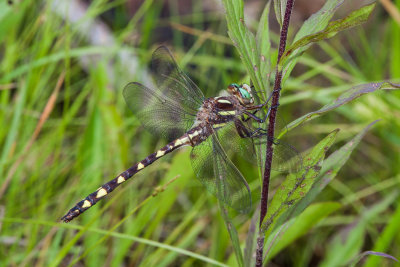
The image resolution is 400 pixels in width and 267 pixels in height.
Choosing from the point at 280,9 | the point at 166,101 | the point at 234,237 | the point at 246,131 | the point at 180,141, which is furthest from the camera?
the point at 166,101

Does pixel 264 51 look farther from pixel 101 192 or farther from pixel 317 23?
pixel 101 192

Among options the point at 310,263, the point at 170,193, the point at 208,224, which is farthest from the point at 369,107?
the point at 170,193

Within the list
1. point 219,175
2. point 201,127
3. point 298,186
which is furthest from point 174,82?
point 298,186

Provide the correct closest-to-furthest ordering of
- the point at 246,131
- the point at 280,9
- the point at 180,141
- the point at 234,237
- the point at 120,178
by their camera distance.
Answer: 1. the point at 280,9
2. the point at 234,237
3. the point at 246,131
4. the point at 120,178
5. the point at 180,141

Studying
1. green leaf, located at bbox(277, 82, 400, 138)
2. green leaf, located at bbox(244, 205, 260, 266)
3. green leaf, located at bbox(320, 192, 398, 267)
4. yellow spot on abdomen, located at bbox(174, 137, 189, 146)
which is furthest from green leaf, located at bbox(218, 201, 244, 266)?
green leaf, located at bbox(320, 192, 398, 267)

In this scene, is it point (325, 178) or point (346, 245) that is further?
point (346, 245)

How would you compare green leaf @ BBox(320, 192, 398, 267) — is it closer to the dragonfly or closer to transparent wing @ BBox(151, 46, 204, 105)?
the dragonfly

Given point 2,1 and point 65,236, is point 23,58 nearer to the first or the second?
point 2,1
